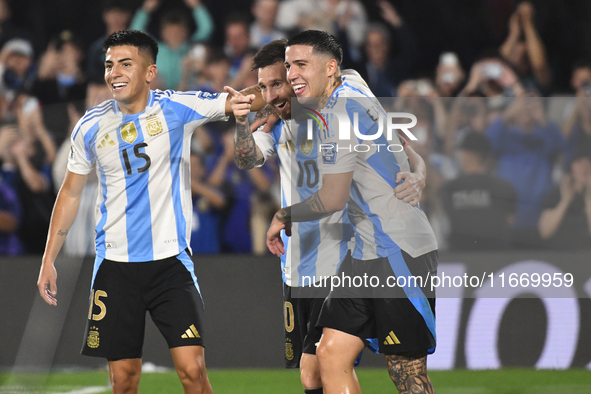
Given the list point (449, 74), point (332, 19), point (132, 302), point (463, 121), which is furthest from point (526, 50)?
point (132, 302)

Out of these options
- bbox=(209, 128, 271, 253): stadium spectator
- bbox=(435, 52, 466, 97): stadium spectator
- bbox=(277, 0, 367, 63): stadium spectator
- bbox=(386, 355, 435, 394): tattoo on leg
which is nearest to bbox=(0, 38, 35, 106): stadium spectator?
bbox=(209, 128, 271, 253): stadium spectator

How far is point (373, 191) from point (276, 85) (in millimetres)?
923

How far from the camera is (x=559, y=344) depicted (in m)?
5.64

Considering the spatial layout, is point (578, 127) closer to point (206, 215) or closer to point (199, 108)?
point (199, 108)

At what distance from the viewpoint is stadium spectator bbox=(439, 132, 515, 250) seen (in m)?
4.77

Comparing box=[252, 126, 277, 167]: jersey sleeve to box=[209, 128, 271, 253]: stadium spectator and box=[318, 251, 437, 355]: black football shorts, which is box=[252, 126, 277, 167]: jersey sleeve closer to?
box=[318, 251, 437, 355]: black football shorts

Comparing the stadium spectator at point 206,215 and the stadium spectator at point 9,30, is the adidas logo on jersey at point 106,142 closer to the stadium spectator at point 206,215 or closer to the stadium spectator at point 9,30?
the stadium spectator at point 206,215

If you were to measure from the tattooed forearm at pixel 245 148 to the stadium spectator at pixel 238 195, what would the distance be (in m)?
2.80

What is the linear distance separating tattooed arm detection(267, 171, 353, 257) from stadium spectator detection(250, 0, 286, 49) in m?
4.36

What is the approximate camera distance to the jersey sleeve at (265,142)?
13.2 ft

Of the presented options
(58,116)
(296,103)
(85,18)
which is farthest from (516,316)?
(85,18)

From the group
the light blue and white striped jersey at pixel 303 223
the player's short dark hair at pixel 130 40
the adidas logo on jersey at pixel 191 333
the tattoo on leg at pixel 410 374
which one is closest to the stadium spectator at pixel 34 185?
the player's short dark hair at pixel 130 40

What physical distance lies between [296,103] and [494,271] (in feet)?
8.24

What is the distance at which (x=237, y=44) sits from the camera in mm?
7473
